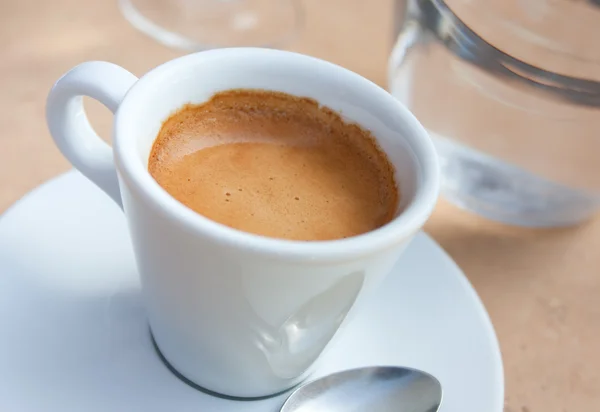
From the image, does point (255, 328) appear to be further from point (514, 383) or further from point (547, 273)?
point (547, 273)

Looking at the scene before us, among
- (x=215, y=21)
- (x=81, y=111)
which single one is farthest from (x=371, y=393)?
(x=215, y=21)

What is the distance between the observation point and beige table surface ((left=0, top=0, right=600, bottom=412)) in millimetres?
604

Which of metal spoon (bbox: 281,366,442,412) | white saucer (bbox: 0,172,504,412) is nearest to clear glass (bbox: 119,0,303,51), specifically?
white saucer (bbox: 0,172,504,412)

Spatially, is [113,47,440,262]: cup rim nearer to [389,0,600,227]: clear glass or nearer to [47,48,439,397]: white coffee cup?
[47,48,439,397]: white coffee cup

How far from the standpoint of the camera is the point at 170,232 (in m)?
0.39

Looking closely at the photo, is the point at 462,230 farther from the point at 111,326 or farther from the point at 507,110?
the point at 111,326

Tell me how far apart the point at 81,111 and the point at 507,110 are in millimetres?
442

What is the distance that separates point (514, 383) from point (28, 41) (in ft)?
2.16

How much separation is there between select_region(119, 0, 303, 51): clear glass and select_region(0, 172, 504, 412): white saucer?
0.33m

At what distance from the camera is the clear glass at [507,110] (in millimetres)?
714

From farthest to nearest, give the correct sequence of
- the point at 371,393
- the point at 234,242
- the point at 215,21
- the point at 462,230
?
the point at 215,21, the point at 462,230, the point at 371,393, the point at 234,242

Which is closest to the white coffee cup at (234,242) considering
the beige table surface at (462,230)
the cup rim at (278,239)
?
the cup rim at (278,239)

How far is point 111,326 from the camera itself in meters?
0.52

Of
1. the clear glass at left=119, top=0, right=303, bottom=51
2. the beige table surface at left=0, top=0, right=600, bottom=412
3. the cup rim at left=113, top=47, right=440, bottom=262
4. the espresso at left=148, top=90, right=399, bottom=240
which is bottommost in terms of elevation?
the beige table surface at left=0, top=0, right=600, bottom=412
